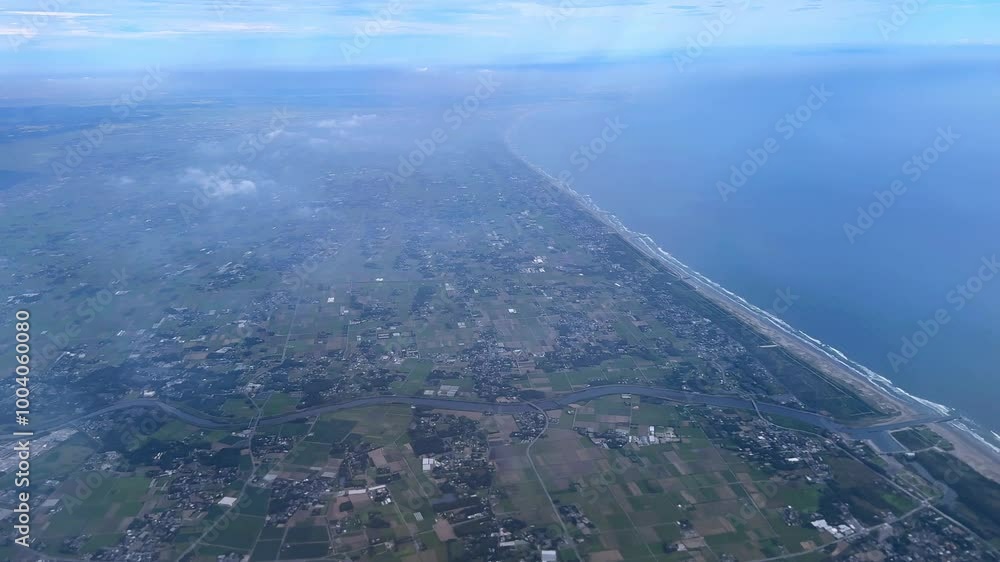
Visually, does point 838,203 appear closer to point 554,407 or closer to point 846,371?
point 846,371

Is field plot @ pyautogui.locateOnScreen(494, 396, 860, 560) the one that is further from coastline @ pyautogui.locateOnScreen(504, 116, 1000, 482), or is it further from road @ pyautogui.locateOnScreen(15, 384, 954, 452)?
coastline @ pyautogui.locateOnScreen(504, 116, 1000, 482)

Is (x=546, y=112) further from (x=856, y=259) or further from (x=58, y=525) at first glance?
(x=58, y=525)

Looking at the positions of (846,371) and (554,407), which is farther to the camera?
(846,371)

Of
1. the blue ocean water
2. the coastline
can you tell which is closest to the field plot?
the coastline

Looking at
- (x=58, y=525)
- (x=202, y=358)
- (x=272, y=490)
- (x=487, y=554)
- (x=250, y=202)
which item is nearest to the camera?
(x=487, y=554)

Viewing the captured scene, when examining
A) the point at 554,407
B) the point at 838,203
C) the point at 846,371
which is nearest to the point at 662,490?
the point at 554,407

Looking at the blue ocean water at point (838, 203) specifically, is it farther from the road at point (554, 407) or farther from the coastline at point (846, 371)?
the road at point (554, 407)

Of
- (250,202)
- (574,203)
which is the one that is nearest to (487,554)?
(574,203)
